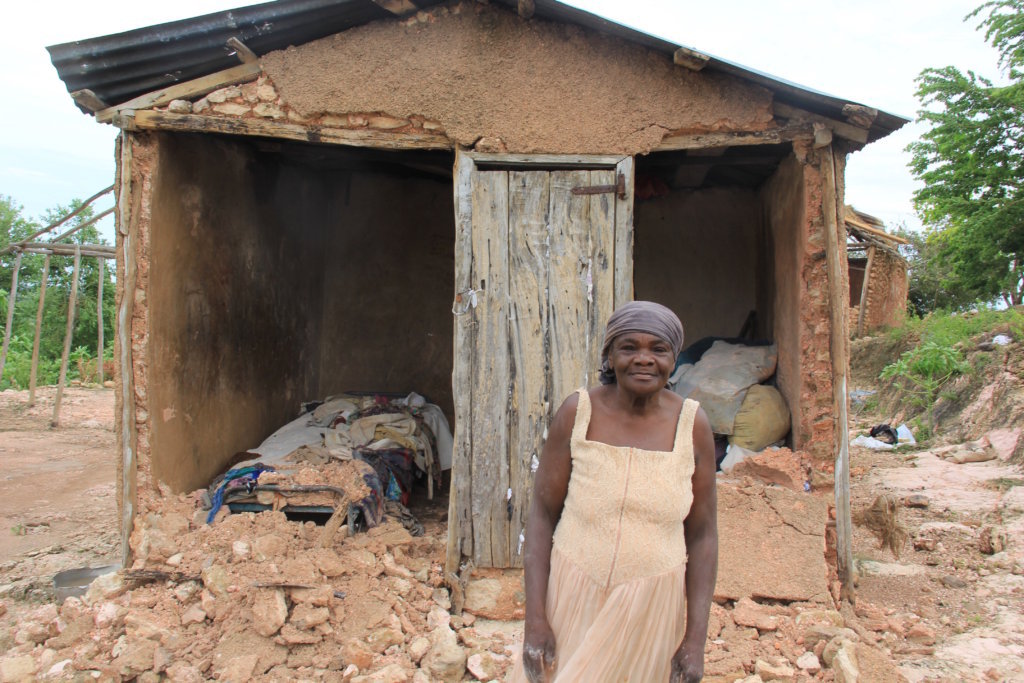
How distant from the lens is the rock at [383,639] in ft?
12.4

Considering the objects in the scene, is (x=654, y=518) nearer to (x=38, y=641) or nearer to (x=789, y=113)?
(x=789, y=113)

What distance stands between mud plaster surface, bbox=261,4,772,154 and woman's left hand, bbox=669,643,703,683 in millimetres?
2989

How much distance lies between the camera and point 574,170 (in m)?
4.27

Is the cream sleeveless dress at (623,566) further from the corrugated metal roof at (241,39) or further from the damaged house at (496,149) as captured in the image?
the corrugated metal roof at (241,39)

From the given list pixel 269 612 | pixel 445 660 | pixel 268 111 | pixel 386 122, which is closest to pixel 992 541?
pixel 445 660

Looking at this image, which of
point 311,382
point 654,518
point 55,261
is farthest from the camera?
point 55,261

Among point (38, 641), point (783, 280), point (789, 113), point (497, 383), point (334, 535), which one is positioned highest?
point (789, 113)

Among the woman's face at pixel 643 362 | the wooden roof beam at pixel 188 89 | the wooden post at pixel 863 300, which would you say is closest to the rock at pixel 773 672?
the woman's face at pixel 643 362

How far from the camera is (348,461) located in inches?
201

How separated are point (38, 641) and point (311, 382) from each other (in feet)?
11.2

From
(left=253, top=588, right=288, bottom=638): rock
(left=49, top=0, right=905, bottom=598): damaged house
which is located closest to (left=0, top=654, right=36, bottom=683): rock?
(left=49, top=0, right=905, bottom=598): damaged house

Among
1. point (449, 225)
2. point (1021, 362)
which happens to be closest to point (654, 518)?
point (449, 225)

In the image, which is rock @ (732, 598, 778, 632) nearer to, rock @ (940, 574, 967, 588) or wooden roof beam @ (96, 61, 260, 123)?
rock @ (940, 574, 967, 588)

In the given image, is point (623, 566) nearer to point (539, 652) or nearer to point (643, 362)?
point (539, 652)
